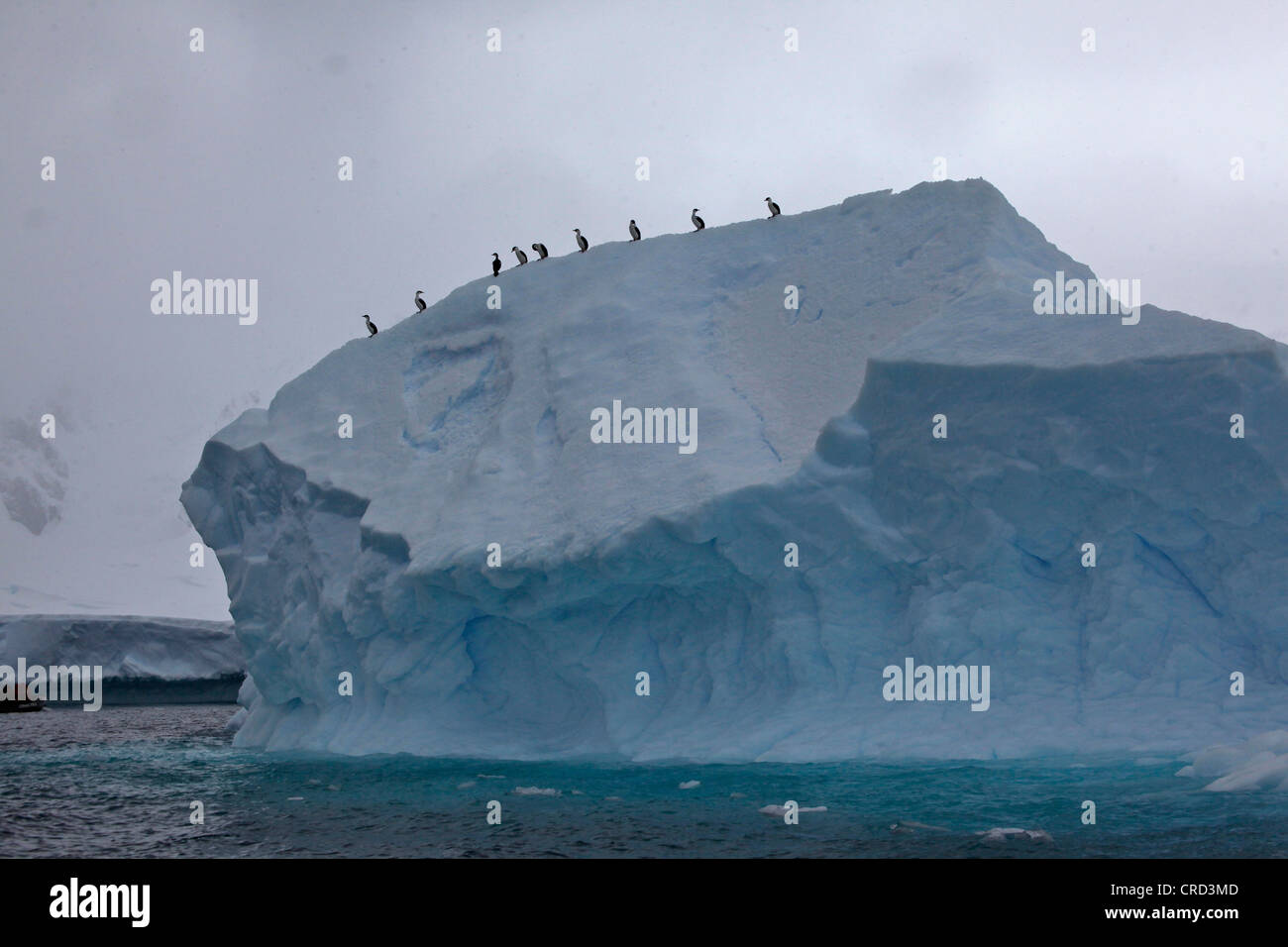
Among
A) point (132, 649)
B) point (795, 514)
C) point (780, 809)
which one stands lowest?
point (780, 809)

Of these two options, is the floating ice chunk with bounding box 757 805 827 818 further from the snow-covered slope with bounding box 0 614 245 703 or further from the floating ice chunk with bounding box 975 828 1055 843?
the snow-covered slope with bounding box 0 614 245 703

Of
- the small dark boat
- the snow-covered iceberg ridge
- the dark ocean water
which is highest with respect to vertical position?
the snow-covered iceberg ridge

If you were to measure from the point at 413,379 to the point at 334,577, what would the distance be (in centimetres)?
343

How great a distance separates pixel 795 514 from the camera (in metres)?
13.6

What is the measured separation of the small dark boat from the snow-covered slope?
1.00 meters

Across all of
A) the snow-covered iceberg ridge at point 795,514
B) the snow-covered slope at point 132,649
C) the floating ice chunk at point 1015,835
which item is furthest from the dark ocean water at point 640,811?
the snow-covered slope at point 132,649

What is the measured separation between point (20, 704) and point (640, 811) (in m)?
33.4

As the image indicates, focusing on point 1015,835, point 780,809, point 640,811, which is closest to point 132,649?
point 640,811

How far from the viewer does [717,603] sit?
47.3 ft

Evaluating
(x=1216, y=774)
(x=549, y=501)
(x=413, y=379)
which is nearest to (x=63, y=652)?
(x=413, y=379)

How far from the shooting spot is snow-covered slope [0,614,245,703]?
125ft

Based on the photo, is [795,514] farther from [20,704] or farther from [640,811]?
[20,704]

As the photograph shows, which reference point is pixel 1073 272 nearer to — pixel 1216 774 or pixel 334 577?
pixel 1216 774

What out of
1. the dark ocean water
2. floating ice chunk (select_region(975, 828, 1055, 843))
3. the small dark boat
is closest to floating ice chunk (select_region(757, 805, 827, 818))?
the dark ocean water
